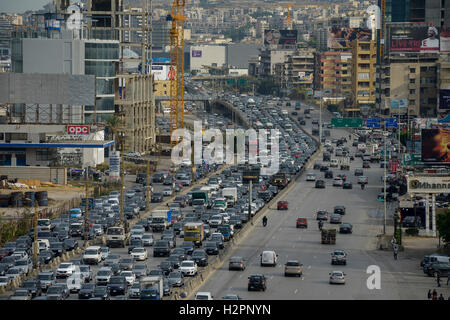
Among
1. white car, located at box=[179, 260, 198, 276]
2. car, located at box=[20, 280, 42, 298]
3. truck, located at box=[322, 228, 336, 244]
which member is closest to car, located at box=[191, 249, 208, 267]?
white car, located at box=[179, 260, 198, 276]

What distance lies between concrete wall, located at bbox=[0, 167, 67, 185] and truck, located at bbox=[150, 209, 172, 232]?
3054cm

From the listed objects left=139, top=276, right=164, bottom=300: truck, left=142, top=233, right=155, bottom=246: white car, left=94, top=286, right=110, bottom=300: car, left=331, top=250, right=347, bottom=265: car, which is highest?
left=139, top=276, right=164, bottom=300: truck

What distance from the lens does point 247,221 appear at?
2852 inches

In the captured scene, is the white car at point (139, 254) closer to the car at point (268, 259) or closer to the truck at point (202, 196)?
the car at point (268, 259)

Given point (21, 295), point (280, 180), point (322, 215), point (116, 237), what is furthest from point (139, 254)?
point (280, 180)

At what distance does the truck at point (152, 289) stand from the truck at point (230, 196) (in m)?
41.6

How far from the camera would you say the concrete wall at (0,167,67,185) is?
325 feet

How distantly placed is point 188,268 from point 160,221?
19.6 m

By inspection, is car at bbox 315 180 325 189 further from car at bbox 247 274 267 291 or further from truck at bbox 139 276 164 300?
truck at bbox 139 276 164 300

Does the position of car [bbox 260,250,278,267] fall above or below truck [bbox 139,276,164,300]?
below

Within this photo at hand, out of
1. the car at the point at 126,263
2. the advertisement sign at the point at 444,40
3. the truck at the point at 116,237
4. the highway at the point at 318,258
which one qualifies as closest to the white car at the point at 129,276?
the car at the point at 126,263

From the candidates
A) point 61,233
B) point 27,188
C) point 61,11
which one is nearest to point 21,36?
point 61,11
